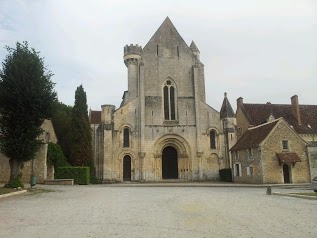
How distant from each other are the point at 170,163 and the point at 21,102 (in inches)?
890

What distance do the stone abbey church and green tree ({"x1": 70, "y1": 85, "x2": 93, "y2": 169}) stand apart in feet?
4.58

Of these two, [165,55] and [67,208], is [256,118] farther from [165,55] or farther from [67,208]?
[67,208]

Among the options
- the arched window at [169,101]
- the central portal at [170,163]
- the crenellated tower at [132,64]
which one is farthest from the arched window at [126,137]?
the arched window at [169,101]

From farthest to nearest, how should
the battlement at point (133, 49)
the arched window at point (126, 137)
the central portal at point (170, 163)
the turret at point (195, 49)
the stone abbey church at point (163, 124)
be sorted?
the turret at point (195, 49)
the battlement at point (133, 49)
the central portal at point (170, 163)
the arched window at point (126, 137)
the stone abbey church at point (163, 124)

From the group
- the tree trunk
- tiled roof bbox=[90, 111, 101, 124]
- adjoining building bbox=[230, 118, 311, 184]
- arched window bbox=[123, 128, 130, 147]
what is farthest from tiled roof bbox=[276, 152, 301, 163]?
tiled roof bbox=[90, 111, 101, 124]

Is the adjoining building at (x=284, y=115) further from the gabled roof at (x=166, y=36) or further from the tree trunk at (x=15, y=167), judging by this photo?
the tree trunk at (x=15, y=167)

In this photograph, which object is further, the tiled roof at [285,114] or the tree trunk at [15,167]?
the tiled roof at [285,114]

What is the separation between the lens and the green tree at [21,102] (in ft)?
Result: 73.8

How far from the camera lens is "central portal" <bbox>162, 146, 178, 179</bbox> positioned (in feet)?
134

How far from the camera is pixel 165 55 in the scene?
140ft

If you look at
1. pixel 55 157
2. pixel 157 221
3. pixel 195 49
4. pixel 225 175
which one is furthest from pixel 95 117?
pixel 157 221

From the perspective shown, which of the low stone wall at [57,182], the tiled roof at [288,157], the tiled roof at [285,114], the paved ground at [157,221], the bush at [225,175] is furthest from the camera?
the tiled roof at [285,114]

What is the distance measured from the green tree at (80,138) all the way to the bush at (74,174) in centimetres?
403

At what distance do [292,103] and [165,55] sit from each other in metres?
19.4
